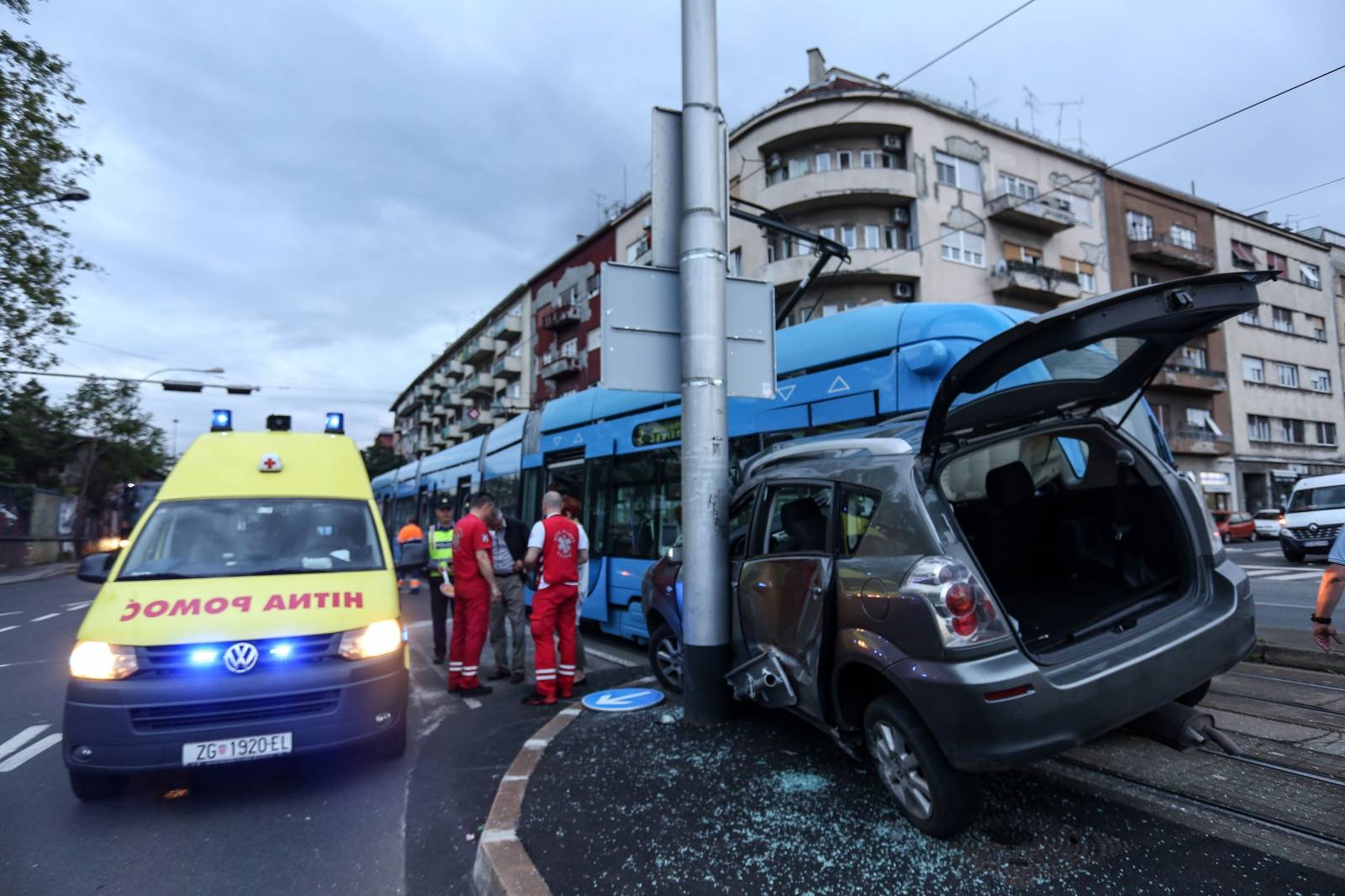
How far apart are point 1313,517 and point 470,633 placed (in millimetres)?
19721

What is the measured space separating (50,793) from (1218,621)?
6.46m

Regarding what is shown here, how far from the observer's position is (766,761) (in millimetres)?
4348

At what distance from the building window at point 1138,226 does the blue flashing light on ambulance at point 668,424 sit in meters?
36.3

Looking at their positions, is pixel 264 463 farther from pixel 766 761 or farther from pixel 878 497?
pixel 878 497

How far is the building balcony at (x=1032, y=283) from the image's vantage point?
103ft

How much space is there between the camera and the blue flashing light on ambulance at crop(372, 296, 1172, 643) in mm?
6020

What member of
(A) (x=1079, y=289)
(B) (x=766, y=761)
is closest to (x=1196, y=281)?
(B) (x=766, y=761)

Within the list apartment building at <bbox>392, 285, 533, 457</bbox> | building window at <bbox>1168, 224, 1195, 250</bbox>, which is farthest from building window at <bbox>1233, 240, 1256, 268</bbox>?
apartment building at <bbox>392, 285, 533, 457</bbox>

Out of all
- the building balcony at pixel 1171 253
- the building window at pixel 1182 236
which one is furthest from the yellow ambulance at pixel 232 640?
the building window at pixel 1182 236

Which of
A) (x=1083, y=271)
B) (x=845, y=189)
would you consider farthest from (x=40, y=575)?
(x=1083, y=271)

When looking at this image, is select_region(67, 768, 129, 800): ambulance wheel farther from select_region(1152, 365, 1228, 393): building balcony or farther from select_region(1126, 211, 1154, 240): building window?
select_region(1126, 211, 1154, 240): building window

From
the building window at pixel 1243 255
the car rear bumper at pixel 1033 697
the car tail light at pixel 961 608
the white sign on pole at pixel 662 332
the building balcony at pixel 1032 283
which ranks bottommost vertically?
the car rear bumper at pixel 1033 697

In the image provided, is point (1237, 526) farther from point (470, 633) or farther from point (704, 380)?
point (470, 633)

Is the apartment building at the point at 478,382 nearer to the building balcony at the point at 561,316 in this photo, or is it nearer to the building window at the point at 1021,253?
the building balcony at the point at 561,316
